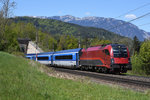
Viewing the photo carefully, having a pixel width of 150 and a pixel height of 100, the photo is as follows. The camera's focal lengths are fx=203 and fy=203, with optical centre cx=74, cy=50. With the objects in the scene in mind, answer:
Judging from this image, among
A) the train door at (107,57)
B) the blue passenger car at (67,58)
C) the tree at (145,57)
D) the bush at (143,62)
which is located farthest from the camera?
the tree at (145,57)

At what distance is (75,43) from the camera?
115 meters

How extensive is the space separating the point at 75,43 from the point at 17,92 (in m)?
107

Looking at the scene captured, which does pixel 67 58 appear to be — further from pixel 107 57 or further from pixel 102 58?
pixel 107 57

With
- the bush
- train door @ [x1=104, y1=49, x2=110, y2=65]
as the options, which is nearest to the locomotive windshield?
train door @ [x1=104, y1=49, x2=110, y2=65]

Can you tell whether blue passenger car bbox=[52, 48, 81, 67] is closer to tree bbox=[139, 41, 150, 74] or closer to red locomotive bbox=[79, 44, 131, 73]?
red locomotive bbox=[79, 44, 131, 73]

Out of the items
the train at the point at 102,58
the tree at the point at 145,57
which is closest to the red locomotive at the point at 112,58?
the train at the point at 102,58

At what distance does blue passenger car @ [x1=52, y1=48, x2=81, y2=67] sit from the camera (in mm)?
35781

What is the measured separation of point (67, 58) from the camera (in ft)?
129

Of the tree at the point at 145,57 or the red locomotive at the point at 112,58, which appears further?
the tree at the point at 145,57

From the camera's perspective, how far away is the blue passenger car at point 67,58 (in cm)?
3578

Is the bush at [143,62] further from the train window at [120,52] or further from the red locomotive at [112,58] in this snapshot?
the train window at [120,52]

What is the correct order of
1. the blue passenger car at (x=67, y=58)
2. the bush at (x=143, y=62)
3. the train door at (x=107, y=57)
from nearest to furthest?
the train door at (x=107, y=57), the blue passenger car at (x=67, y=58), the bush at (x=143, y=62)

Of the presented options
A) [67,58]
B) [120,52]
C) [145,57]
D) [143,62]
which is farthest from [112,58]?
[145,57]

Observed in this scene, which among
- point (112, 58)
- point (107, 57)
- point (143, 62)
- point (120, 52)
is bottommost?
point (143, 62)
